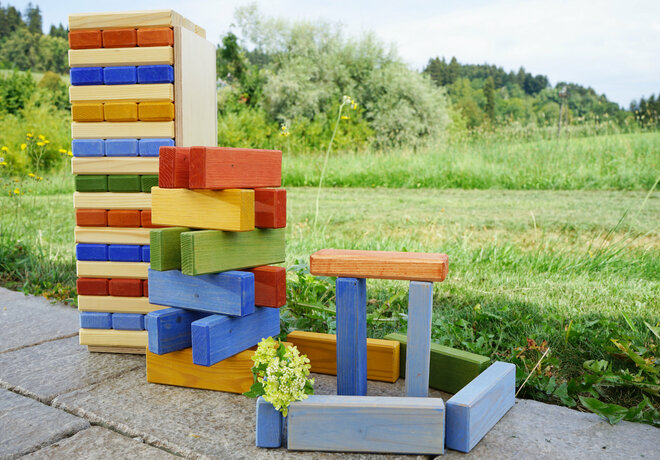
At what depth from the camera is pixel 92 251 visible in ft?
8.60

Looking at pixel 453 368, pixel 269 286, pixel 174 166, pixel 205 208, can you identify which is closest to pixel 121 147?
pixel 174 166

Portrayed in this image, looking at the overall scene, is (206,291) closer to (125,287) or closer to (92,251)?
(125,287)

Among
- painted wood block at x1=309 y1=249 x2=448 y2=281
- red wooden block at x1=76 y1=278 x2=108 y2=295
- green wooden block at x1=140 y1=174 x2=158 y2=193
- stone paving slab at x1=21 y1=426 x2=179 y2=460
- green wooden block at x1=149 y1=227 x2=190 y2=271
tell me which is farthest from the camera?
red wooden block at x1=76 y1=278 x2=108 y2=295

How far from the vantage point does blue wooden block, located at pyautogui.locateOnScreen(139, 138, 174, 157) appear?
2471 mm

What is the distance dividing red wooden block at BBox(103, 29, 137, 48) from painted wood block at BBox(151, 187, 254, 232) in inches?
29.7

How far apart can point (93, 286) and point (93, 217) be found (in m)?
0.33

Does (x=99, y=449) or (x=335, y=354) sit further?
(x=335, y=354)

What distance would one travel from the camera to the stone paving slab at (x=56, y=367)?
7.27ft

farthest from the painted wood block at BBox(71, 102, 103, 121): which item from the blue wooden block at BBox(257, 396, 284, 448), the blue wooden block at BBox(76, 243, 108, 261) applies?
the blue wooden block at BBox(257, 396, 284, 448)

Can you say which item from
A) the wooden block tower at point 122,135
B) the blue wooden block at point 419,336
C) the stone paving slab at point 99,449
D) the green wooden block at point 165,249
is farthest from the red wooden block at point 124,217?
the blue wooden block at point 419,336

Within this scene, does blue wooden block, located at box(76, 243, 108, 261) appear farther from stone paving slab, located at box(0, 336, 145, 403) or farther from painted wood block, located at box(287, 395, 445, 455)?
painted wood block, located at box(287, 395, 445, 455)

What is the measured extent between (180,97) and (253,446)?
1.54 metres

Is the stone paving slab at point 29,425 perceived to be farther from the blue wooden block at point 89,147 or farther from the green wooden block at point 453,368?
the green wooden block at point 453,368

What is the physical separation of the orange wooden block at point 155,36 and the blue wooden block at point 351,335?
1340mm
